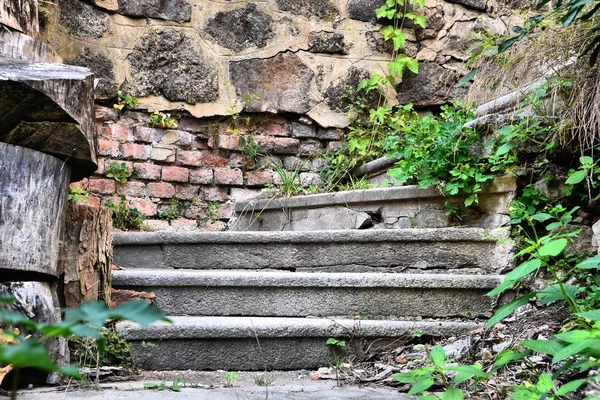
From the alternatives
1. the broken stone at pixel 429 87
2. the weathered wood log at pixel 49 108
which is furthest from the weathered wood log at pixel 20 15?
the broken stone at pixel 429 87

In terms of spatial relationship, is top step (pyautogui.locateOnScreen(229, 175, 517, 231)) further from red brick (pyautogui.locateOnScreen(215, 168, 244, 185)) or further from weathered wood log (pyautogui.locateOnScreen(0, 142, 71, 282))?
weathered wood log (pyautogui.locateOnScreen(0, 142, 71, 282))

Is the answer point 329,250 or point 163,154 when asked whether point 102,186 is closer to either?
point 163,154

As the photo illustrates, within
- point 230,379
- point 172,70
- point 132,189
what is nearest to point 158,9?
point 172,70

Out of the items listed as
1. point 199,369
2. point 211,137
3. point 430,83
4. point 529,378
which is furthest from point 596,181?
point 211,137

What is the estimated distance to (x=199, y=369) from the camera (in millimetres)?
1969

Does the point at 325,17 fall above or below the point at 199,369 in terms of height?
above

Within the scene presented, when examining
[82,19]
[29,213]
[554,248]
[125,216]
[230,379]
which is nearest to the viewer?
[554,248]

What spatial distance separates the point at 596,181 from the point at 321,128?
2067mm

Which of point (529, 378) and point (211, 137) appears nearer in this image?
point (529, 378)

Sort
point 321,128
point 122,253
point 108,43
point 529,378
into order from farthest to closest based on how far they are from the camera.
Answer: point 321,128 → point 108,43 → point 122,253 → point 529,378

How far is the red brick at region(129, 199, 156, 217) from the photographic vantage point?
3475 millimetres

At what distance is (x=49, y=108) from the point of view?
1.60 metres

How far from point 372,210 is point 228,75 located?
1423 millimetres

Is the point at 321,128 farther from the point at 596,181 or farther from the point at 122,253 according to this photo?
the point at 596,181
